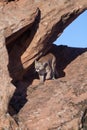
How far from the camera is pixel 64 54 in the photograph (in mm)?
20656

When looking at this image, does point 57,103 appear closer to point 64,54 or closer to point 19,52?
point 19,52

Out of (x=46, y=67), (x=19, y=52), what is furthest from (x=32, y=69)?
(x=19, y=52)

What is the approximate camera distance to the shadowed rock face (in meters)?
15.4

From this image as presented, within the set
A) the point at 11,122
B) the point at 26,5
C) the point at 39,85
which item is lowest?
the point at 39,85

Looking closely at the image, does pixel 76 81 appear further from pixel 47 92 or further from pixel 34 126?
pixel 34 126

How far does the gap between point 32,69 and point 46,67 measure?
0.60 metres

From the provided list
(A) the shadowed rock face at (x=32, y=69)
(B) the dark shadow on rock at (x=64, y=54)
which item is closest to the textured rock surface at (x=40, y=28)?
(A) the shadowed rock face at (x=32, y=69)

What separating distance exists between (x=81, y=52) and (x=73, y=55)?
1.28ft

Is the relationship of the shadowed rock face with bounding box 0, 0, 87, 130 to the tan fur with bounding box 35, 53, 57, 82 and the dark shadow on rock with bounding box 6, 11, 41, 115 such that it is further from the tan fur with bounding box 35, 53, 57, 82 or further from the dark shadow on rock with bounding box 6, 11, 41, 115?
the tan fur with bounding box 35, 53, 57, 82

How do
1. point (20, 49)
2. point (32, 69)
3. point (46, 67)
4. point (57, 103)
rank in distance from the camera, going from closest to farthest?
point (57, 103), point (20, 49), point (32, 69), point (46, 67)

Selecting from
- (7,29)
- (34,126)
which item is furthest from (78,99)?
(7,29)

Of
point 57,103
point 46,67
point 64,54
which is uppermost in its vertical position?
point 57,103

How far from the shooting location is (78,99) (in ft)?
53.4

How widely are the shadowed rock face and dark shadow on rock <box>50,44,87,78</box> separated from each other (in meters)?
0.82
